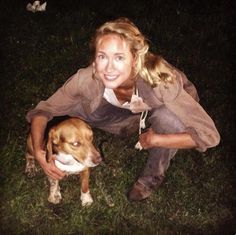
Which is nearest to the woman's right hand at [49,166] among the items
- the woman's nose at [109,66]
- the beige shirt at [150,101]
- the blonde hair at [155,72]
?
the beige shirt at [150,101]

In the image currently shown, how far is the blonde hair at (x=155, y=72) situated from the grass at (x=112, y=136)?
0.42m

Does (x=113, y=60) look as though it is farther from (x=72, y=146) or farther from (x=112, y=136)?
(x=112, y=136)

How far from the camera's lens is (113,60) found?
2463 millimetres

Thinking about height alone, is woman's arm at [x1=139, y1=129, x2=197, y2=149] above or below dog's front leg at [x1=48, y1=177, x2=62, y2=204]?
above

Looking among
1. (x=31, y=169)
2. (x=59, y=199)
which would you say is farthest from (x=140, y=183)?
(x=31, y=169)

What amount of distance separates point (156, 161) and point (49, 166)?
2.36ft

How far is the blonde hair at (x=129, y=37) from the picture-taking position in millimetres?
2449

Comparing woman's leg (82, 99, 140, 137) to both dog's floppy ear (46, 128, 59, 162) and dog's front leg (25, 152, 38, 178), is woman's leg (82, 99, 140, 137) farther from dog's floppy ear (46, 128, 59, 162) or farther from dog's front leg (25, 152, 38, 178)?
dog's front leg (25, 152, 38, 178)

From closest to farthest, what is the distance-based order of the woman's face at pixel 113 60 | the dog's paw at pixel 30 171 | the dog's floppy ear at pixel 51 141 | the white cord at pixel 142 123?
the woman's face at pixel 113 60 < the dog's floppy ear at pixel 51 141 < the dog's paw at pixel 30 171 < the white cord at pixel 142 123

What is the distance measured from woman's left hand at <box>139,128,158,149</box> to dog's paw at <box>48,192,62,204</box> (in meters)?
0.65

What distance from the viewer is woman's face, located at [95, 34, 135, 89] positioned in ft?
7.99

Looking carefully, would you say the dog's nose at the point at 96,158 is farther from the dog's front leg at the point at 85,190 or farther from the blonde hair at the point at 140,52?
the blonde hair at the point at 140,52

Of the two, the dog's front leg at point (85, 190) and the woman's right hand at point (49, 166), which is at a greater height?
the woman's right hand at point (49, 166)

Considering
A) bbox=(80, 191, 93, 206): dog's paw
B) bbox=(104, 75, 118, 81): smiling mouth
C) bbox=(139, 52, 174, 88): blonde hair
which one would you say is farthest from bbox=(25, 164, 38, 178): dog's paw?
bbox=(139, 52, 174, 88): blonde hair
